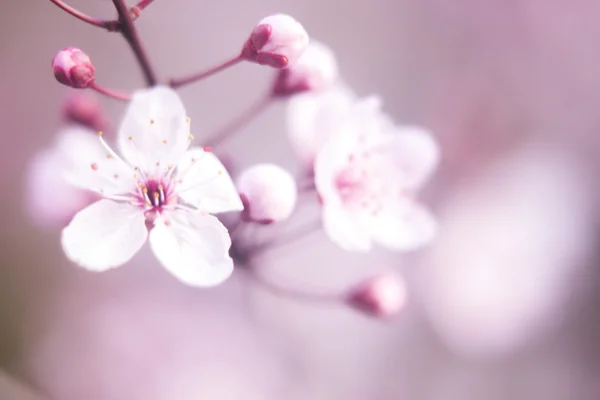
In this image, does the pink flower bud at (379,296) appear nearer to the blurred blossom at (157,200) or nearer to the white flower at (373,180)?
the white flower at (373,180)

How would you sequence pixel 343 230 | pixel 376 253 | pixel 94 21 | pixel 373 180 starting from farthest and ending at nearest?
1. pixel 376 253
2. pixel 373 180
3. pixel 343 230
4. pixel 94 21

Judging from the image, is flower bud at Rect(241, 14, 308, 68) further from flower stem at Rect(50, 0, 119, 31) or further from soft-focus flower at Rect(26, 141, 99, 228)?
soft-focus flower at Rect(26, 141, 99, 228)

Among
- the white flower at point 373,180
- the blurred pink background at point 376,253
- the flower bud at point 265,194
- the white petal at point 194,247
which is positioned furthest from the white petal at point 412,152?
the blurred pink background at point 376,253

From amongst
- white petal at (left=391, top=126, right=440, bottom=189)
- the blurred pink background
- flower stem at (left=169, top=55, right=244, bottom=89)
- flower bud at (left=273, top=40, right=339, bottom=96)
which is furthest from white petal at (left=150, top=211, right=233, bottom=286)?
the blurred pink background

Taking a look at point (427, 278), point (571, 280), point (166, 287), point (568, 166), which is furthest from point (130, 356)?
point (568, 166)

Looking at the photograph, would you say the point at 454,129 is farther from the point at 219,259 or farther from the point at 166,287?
the point at 219,259

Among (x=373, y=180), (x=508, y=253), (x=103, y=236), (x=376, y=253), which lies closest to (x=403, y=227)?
(x=373, y=180)

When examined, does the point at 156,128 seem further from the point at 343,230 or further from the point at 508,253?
the point at 508,253
